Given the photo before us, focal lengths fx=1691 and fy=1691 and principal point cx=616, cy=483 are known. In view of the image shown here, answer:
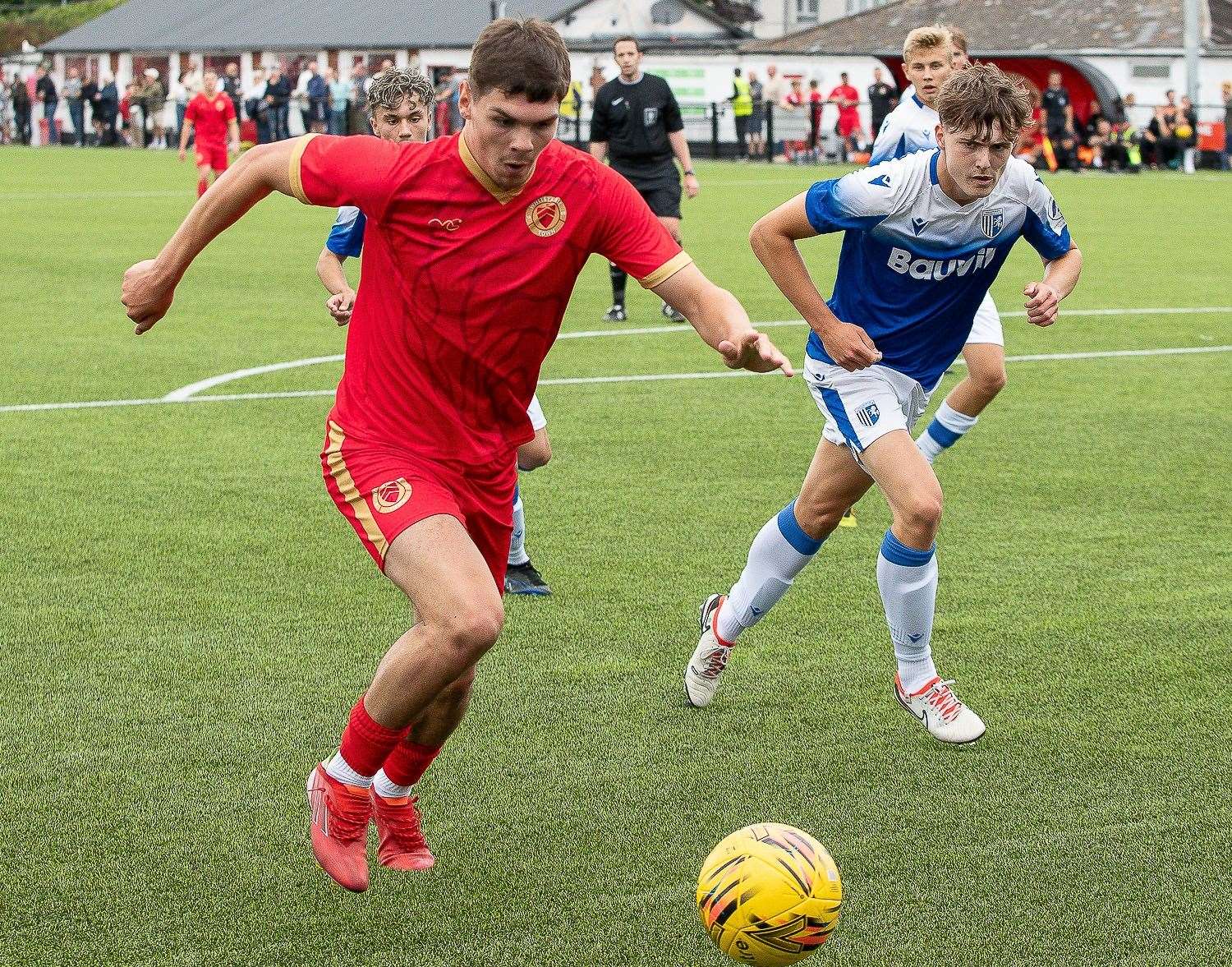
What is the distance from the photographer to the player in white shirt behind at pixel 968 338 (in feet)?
26.7

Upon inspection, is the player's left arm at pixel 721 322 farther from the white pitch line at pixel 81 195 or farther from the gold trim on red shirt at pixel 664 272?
the white pitch line at pixel 81 195

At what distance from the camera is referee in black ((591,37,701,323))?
47.1ft

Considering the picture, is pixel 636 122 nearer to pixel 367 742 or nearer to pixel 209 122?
pixel 367 742

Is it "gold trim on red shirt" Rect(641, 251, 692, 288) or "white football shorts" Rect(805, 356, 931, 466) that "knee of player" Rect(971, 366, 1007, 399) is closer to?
"white football shorts" Rect(805, 356, 931, 466)

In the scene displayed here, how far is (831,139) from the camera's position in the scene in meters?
43.1

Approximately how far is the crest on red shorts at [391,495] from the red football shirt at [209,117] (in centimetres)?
2398

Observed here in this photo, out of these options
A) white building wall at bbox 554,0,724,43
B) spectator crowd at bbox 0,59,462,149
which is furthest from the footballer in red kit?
white building wall at bbox 554,0,724,43

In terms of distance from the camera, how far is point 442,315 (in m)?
4.26

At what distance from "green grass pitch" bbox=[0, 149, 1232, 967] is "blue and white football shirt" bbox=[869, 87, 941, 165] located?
1.75m

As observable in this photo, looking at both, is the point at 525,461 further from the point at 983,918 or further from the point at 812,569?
the point at 983,918

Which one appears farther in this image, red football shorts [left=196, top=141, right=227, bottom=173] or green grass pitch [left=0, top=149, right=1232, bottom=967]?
red football shorts [left=196, top=141, right=227, bottom=173]

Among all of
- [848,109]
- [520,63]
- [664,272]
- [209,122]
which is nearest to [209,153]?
[209,122]

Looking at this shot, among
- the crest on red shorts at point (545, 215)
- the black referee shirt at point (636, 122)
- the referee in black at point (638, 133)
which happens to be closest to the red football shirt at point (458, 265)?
the crest on red shorts at point (545, 215)

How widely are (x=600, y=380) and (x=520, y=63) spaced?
786 cm
